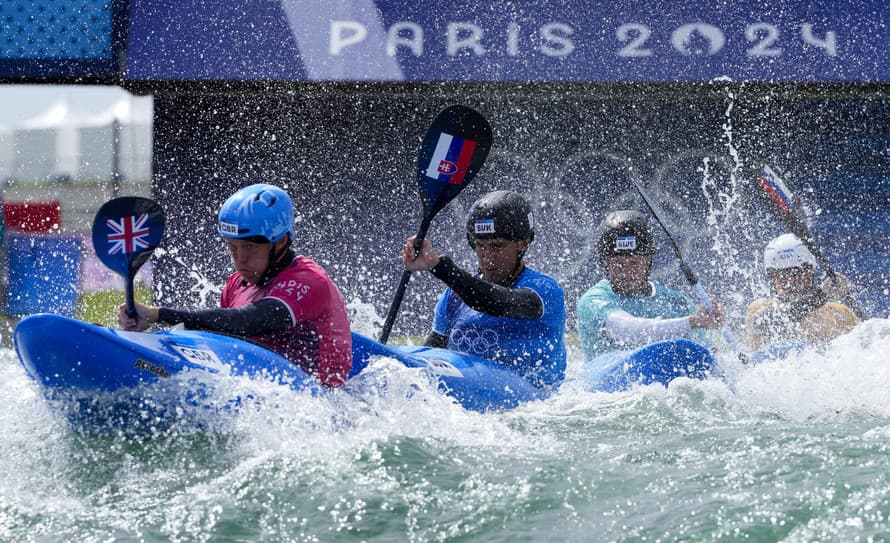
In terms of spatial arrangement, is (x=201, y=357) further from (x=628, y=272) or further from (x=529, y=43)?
(x=529, y=43)

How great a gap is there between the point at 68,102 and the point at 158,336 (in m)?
10.3

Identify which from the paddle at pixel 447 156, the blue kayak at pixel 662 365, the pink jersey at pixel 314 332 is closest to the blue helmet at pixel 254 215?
the pink jersey at pixel 314 332

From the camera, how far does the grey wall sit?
1038cm

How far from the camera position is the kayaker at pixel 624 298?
6215 millimetres

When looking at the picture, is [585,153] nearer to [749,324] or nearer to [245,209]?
[749,324]

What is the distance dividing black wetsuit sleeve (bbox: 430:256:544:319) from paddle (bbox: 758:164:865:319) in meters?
2.49

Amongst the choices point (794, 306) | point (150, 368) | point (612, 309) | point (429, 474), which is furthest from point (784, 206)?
point (150, 368)

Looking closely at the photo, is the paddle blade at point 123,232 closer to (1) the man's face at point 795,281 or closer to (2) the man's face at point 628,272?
(2) the man's face at point 628,272

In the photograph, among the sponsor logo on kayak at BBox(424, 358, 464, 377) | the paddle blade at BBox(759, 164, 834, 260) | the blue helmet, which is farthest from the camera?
the paddle blade at BBox(759, 164, 834, 260)

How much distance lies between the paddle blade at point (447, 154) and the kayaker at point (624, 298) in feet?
3.72

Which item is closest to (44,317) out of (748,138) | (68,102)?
(748,138)

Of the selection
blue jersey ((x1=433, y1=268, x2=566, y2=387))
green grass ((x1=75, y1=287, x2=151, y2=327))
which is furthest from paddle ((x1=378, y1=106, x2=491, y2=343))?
green grass ((x1=75, y1=287, x2=151, y2=327))

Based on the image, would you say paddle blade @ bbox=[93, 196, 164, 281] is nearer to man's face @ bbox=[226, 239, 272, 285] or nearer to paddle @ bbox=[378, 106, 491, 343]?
man's face @ bbox=[226, 239, 272, 285]

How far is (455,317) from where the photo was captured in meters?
5.38
